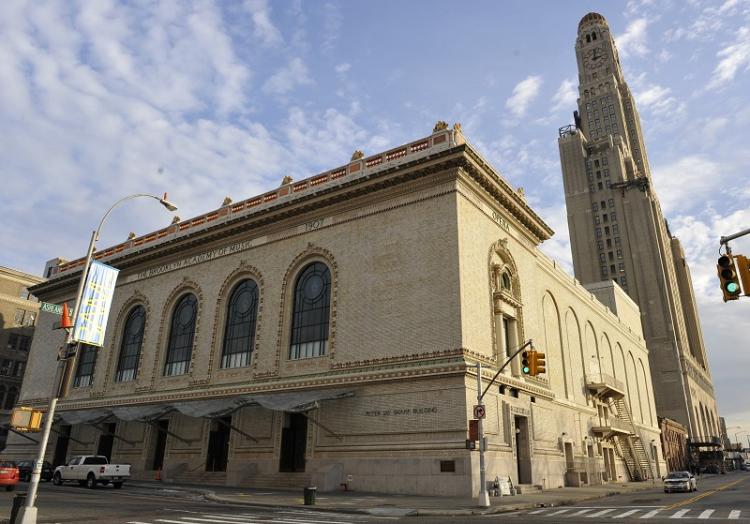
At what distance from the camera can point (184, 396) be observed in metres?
38.7

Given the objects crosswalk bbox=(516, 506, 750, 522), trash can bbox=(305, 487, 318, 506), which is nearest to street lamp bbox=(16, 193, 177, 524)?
trash can bbox=(305, 487, 318, 506)

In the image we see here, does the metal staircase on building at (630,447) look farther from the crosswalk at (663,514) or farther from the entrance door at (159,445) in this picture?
the entrance door at (159,445)

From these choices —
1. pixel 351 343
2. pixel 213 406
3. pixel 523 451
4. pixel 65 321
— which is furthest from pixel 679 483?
pixel 65 321

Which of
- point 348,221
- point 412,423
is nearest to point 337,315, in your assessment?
point 348,221

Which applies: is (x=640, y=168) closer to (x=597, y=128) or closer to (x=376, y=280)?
(x=597, y=128)

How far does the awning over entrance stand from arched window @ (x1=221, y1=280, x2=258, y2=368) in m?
3.11

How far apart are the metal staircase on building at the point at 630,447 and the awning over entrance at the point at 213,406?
1390 inches

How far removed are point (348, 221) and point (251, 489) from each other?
16999mm

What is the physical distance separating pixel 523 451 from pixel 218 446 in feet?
65.7

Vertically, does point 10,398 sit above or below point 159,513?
above

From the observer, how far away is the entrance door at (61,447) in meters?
46.2

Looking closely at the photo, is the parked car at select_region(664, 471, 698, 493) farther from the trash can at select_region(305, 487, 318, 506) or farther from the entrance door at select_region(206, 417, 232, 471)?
the entrance door at select_region(206, 417, 232, 471)

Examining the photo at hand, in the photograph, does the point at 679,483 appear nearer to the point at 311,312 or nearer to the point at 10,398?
the point at 311,312

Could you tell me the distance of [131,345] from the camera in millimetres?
45781
